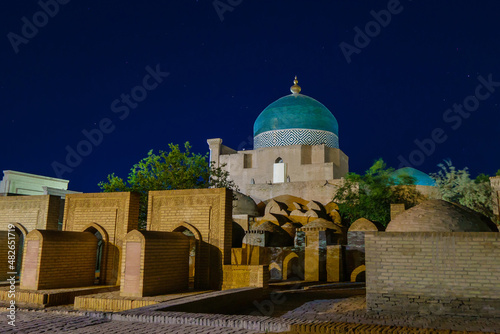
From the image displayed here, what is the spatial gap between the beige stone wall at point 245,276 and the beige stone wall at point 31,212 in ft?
17.5

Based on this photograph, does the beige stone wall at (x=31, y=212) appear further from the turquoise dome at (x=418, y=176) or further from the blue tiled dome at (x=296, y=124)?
the turquoise dome at (x=418, y=176)

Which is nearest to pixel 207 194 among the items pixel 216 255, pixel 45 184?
pixel 216 255

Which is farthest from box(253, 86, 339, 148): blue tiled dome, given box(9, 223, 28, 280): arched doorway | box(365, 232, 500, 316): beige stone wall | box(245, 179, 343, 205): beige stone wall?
box(365, 232, 500, 316): beige stone wall

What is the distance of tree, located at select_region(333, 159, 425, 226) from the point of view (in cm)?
2092

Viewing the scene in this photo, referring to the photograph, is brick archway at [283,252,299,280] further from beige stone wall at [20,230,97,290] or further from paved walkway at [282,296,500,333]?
paved walkway at [282,296,500,333]

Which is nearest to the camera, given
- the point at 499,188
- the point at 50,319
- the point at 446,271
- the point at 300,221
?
the point at 50,319

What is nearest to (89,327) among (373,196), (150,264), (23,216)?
(150,264)

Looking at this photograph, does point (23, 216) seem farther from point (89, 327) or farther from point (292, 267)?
point (292, 267)

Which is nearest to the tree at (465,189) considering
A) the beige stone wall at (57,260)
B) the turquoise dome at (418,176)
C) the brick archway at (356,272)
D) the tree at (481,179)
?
the tree at (481,179)

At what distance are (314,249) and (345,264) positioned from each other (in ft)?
3.61

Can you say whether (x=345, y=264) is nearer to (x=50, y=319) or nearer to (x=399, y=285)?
(x=399, y=285)

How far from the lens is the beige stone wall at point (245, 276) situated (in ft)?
29.7

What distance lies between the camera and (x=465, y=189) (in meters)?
20.1

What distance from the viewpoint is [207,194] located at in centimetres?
964
